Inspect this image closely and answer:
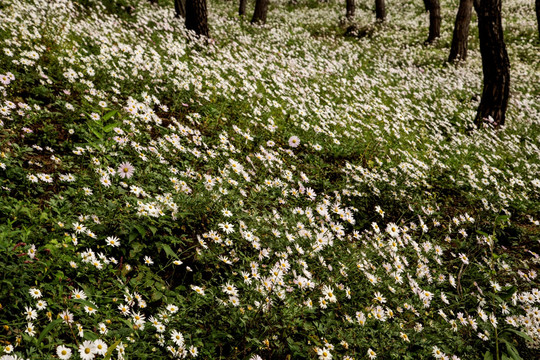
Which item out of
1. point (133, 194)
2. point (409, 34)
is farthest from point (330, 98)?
point (409, 34)

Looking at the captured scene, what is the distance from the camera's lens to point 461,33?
1140cm

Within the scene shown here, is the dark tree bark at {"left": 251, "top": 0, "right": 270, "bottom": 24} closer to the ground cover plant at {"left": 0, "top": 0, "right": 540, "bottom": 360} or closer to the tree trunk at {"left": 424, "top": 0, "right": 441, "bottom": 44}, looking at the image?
the tree trunk at {"left": 424, "top": 0, "right": 441, "bottom": 44}

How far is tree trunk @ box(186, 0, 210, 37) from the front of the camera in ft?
26.7

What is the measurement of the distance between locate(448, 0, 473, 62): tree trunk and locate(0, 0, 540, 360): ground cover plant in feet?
18.9

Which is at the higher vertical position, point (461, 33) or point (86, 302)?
point (461, 33)

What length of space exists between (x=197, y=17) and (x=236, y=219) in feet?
21.8

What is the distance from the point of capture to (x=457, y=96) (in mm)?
9016

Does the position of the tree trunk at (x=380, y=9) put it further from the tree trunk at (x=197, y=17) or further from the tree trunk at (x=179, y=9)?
the tree trunk at (x=197, y=17)

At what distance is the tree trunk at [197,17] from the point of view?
8133 millimetres

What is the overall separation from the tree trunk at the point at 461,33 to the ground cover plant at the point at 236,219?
18.9ft

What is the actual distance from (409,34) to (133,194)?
1533 cm

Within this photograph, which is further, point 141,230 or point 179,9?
point 179,9

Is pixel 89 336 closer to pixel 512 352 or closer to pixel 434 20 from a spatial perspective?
pixel 512 352

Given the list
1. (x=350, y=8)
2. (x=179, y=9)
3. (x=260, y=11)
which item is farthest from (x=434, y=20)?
(x=179, y=9)
